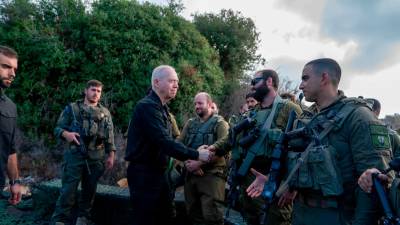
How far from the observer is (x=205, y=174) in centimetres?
530

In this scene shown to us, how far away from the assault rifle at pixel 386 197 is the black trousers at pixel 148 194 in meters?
2.25

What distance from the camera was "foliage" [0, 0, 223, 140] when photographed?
11156 mm

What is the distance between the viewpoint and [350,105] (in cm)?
294

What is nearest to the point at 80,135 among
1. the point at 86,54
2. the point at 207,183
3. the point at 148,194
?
the point at 207,183

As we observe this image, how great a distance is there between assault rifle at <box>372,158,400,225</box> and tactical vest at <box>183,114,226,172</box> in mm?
3007

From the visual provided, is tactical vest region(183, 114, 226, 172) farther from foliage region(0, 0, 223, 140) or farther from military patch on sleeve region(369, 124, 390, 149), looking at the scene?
foliage region(0, 0, 223, 140)

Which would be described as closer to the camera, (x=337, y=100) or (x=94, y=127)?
(x=337, y=100)

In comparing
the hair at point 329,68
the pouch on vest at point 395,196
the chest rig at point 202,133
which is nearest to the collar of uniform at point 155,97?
the chest rig at point 202,133

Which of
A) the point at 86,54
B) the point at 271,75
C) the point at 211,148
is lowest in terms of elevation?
the point at 211,148

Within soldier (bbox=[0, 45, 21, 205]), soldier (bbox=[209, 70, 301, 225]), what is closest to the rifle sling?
soldier (bbox=[209, 70, 301, 225])

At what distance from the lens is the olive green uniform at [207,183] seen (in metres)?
5.20

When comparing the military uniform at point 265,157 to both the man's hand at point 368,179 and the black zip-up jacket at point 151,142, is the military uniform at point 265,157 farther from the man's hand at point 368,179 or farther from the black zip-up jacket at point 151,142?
the man's hand at point 368,179

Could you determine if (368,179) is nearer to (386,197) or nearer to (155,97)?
(386,197)

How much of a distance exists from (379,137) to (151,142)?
2.25 metres
